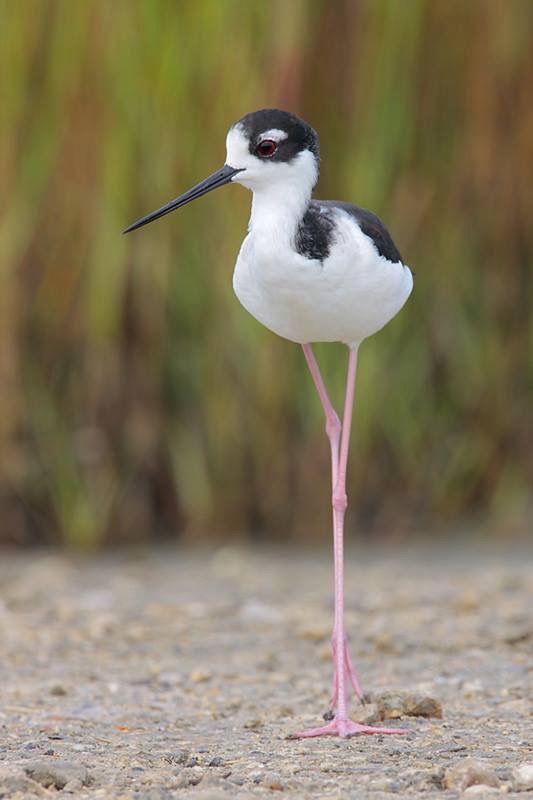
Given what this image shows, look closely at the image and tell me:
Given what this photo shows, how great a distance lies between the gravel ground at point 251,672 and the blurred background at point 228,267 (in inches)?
11.4

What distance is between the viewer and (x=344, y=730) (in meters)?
2.89

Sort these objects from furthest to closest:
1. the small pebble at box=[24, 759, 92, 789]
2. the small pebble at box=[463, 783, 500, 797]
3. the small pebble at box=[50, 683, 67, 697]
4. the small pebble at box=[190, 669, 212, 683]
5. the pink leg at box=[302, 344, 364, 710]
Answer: the small pebble at box=[190, 669, 212, 683] < the small pebble at box=[50, 683, 67, 697] < the pink leg at box=[302, 344, 364, 710] < the small pebble at box=[24, 759, 92, 789] < the small pebble at box=[463, 783, 500, 797]

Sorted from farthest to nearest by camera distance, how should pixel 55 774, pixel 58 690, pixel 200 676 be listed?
pixel 200 676, pixel 58 690, pixel 55 774

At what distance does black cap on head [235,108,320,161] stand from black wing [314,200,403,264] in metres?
0.11

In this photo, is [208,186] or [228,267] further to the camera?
[228,267]

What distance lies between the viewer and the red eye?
9.51ft

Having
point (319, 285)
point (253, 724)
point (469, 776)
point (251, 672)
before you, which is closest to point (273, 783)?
point (469, 776)

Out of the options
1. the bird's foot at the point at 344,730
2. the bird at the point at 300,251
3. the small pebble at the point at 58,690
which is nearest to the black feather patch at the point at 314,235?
the bird at the point at 300,251

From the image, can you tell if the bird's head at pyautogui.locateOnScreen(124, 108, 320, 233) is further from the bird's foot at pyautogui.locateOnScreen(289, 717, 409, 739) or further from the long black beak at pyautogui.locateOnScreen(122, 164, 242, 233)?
the bird's foot at pyautogui.locateOnScreen(289, 717, 409, 739)

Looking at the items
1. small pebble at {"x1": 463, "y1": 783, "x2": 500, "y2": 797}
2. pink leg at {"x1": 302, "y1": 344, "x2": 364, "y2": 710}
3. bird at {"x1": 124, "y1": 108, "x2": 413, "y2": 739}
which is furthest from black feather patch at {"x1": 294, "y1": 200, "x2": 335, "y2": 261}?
small pebble at {"x1": 463, "y1": 783, "x2": 500, "y2": 797}

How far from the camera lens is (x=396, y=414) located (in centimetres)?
553

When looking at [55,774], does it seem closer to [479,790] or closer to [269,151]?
[479,790]

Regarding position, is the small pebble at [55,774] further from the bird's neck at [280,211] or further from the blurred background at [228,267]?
the blurred background at [228,267]

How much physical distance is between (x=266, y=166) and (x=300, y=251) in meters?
0.20
